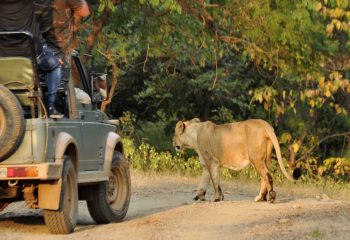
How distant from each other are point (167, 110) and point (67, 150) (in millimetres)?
16752

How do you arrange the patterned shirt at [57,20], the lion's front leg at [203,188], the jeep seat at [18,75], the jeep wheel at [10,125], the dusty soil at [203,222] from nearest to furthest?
the jeep wheel at [10,125], the dusty soil at [203,222], the jeep seat at [18,75], the patterned shirt at [57,20], the lion's front leg at [203,188]

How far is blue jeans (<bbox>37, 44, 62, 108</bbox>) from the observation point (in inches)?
384

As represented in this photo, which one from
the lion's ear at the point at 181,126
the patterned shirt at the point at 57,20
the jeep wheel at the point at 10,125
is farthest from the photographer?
the lion's ear at the point at 181,126

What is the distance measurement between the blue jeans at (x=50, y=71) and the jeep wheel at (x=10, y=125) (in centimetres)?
70

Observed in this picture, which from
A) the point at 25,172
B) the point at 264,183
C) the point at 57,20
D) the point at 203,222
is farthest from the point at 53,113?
the point at 264,183

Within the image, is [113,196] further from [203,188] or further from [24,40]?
[203,188]

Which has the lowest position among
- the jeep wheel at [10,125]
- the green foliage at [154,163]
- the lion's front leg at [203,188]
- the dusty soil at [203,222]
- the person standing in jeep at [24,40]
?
the dusty soil at [203,222]

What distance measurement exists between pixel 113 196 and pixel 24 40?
2.69 metres

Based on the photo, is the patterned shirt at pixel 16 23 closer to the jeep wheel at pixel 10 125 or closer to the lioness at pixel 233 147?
the jeep wheel at pixel 10 125

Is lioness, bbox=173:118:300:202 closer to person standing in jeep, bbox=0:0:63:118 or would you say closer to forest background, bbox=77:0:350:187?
forest background, bbox=77:0:350:187

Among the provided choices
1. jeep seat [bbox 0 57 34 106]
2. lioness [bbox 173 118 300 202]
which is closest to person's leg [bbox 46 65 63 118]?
jeep seat [bbox 0 57 34 106]

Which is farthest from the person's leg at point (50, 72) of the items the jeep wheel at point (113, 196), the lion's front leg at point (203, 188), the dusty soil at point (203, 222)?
the lion's front leg at point (203, 188)

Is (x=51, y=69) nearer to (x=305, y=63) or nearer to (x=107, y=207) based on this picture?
(x=107, y=207)

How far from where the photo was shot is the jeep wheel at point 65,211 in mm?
9555
